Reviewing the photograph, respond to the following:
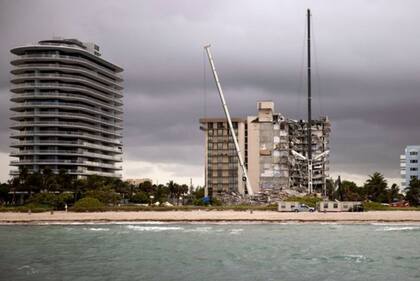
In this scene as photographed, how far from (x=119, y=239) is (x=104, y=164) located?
406 ft

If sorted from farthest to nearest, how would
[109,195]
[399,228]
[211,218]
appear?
[109,195], [211,218], [399,228]

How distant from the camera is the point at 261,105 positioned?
174m

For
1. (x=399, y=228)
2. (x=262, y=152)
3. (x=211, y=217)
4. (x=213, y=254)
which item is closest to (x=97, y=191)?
(x=211, y=217)

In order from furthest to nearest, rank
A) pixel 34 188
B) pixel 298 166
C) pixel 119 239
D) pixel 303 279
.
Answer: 1. pixel 298 166
2. pixel 34 188
3. pixel 119 239
4. pixel 303 279

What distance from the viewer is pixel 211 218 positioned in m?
95.1

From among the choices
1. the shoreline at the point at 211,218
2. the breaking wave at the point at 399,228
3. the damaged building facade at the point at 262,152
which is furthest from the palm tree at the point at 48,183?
the breaking wave at the point at 399,228

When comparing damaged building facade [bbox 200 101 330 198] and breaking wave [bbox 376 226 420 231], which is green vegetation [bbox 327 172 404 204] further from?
breaking wave [bbox 376 226 420 231]

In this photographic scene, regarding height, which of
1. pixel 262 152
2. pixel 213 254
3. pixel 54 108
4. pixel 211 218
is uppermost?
pixel 54 108

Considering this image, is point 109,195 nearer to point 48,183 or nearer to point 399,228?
point 48,183

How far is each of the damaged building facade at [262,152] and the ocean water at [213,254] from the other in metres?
93.8

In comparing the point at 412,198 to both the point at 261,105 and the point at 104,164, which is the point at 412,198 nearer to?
the point at 261,105

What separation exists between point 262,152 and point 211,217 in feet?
262

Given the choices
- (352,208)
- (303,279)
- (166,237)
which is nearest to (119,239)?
(166,237)

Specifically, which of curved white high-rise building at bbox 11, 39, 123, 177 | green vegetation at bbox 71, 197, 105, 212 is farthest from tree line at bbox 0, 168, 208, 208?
curved white high-rise building at bbox 11, 39, 123, 177
